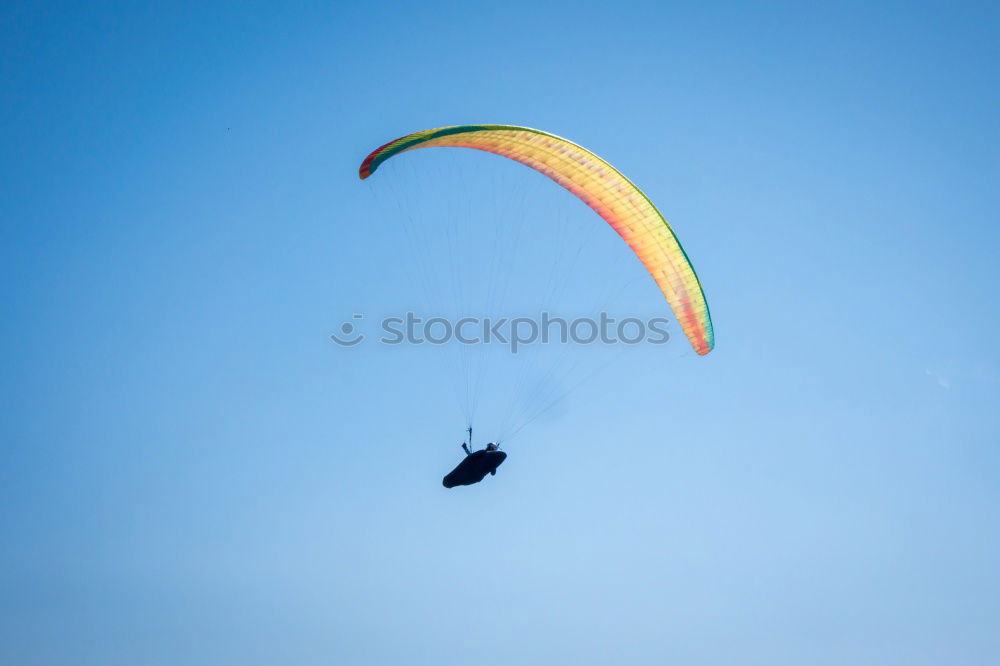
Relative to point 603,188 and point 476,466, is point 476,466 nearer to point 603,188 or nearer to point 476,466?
point 476,466

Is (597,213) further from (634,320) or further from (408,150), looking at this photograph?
(408,150)

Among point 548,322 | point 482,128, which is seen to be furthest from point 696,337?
point 482,128

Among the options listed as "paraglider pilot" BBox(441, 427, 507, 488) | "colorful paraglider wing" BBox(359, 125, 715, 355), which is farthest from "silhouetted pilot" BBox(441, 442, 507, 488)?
"colorful paraglider wing" BBox(359, 125, 715, 355)

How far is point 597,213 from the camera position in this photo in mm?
35844

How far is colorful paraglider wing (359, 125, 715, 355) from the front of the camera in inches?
A: 1320

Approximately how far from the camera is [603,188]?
34781 millimetres

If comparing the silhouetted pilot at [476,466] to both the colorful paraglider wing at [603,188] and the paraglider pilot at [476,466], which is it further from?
the colorful paraglider wing at [603,188]

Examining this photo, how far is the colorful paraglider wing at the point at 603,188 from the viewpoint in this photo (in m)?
33.5

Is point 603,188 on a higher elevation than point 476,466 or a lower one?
higher

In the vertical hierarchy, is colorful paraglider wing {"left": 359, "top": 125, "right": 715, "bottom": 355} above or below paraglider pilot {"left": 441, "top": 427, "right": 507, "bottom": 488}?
above

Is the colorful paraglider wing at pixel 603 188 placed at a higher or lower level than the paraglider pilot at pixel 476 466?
higher

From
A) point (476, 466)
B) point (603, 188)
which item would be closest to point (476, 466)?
point (476, 466)

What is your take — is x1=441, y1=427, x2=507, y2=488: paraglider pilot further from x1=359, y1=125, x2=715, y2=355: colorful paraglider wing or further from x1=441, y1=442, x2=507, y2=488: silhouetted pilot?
x1=359, y1=125, x2=715, y2=355: colorful paraglider wing

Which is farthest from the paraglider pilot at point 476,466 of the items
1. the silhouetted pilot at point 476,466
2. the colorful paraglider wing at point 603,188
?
the colorful paraglider wing at point 603,188
